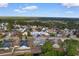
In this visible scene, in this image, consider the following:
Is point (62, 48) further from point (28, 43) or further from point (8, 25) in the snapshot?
point (8, 25)

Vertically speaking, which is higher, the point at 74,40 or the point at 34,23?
the point at 34,23

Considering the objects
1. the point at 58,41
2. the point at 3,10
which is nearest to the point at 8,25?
the point at 3,10

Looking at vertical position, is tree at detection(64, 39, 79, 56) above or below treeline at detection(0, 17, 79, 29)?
below

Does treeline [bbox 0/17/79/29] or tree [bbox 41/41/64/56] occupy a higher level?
treeline [bbox 0/17/79/29]

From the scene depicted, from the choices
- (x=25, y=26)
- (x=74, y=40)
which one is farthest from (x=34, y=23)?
(x=74, y=40)

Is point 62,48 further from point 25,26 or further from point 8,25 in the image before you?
point 8,25

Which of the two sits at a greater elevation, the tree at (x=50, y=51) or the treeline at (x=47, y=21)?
the treeline at (x=47, y=21)

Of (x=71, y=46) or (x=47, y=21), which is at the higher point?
(x=47, y=21)

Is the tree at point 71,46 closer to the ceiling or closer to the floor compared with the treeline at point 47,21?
closer to the floor

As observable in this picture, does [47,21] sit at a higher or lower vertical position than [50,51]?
higher

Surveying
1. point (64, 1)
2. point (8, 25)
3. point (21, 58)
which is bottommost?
point (21, 58)
